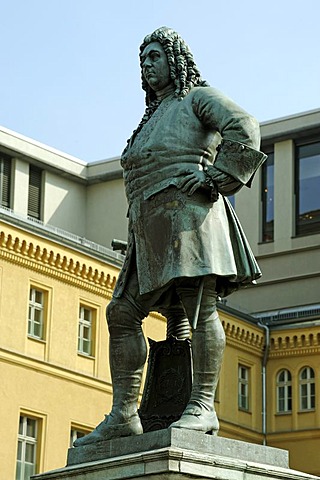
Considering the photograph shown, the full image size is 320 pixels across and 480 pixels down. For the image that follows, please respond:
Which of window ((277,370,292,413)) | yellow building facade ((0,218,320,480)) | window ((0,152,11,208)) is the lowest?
yellow building facade ((0,218,320,480))

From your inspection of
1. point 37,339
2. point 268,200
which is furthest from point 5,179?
point 37,339

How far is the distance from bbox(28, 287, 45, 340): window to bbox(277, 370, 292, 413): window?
12.5 meters

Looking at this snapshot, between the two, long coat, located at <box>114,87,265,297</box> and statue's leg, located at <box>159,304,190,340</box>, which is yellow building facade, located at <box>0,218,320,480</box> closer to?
statue's leg, located at <box>159,304,190,340</box>

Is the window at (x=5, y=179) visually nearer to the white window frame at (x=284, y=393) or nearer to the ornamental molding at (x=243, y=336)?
the ornamental molding at (x=243, y=336)

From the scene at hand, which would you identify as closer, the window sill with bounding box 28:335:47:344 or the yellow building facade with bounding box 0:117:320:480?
the yellow building facade with bounding box 0:117:320:480

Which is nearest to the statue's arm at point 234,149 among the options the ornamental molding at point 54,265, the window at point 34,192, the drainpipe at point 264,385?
the ornamental molding at point 54,265

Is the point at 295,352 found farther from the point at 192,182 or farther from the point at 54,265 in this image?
the point at 192,182

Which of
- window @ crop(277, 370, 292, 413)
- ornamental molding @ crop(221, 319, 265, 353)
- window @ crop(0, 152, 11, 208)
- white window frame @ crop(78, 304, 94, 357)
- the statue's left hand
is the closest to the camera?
the statue's left hand

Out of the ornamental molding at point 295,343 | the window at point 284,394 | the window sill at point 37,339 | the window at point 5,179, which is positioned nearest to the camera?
the window sill at point 37,339

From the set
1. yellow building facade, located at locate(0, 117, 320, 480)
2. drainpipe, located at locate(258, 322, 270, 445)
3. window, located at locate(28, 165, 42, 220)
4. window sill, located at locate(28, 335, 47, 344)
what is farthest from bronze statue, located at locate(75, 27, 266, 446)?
window, located at locate(28, 165, 42, 220)

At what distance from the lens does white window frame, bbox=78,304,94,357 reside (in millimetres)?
42219

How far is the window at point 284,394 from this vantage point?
5081 cm

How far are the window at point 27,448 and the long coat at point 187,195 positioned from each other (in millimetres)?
28978

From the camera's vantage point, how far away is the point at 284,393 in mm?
50875
